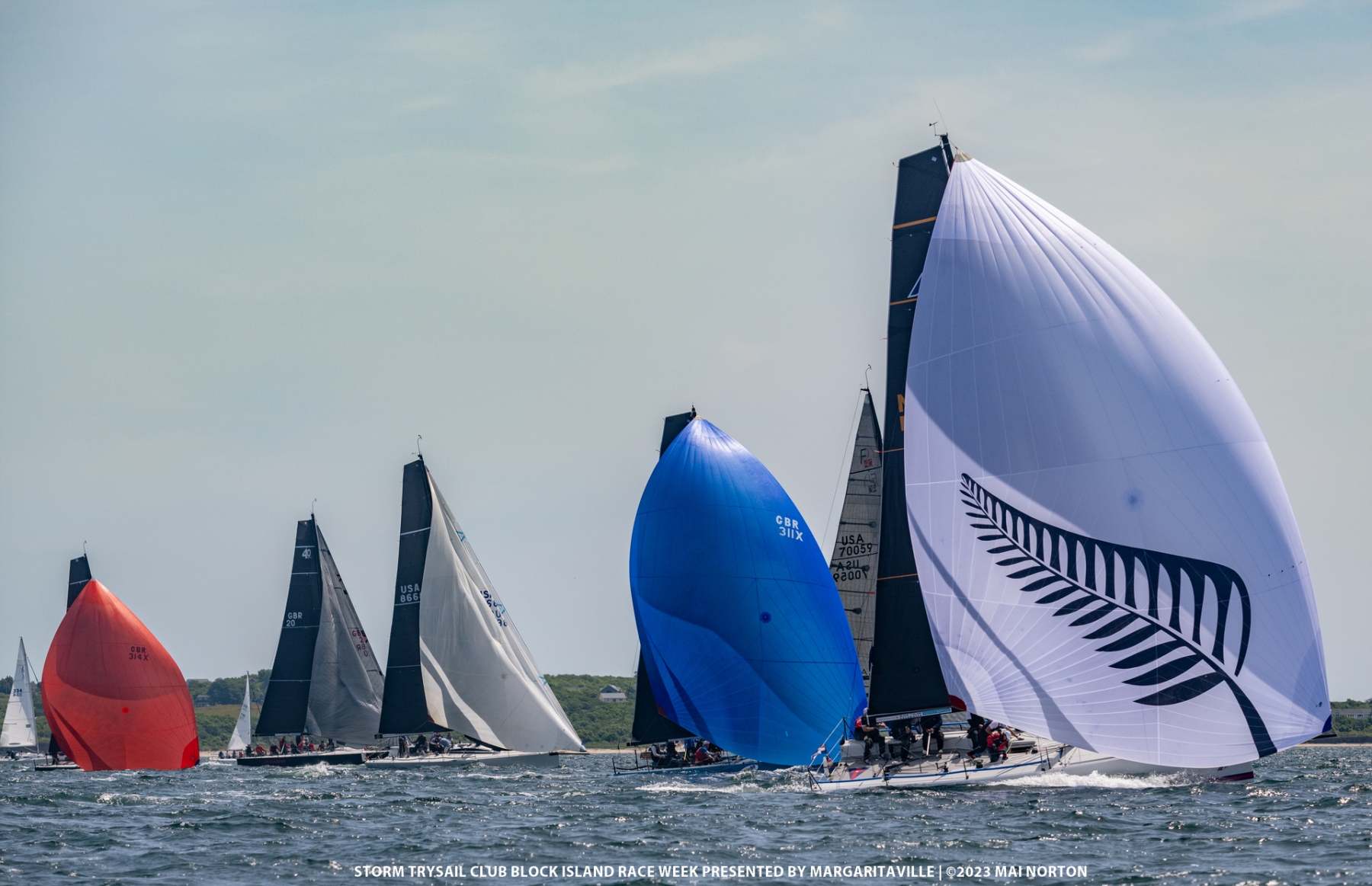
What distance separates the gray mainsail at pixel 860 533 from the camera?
128 ft

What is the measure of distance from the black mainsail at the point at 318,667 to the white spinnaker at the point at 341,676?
3 centimetres

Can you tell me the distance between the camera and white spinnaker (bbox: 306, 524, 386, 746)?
58062mm

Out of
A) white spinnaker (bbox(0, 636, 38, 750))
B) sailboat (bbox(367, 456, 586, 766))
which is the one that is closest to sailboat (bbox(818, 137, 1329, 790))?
sailboat (bbox(367, 456, 586, 766))

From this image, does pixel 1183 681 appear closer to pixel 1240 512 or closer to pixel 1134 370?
pixel 1240 512

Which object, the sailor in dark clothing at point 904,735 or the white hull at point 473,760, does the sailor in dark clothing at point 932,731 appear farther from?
the white hull at point 473,760

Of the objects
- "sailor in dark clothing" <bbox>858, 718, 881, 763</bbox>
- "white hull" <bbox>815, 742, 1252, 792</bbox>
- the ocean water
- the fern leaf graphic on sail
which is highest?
the fern leaf graphic on sail

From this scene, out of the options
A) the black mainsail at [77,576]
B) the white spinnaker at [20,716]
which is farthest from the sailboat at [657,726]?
the white spinnaker at [20,716]

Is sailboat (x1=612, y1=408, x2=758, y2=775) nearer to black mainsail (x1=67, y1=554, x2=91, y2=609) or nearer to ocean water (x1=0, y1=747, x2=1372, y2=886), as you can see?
ocean water (x1=0, y1=747, x2=1372, y2=886)

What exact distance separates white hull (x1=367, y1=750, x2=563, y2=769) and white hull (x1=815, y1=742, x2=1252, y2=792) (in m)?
24.9

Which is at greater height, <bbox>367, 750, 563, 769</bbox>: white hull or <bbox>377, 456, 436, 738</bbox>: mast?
<bbox>377, 456, 436, 738</bbox>: mast

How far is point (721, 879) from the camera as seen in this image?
16891 millimetres

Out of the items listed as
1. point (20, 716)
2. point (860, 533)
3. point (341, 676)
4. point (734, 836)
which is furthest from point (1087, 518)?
point (20, 716)

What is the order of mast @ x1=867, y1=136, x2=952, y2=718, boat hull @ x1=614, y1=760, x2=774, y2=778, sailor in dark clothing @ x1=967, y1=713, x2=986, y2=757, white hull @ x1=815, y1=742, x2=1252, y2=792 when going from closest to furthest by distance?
1. white hull @ x1=815, y1=742, x2=1252, y2=792
2. sailor in dark clothing @ x1=967, y1=713, x2=986, y2=757
3. mast @ x1=867, y1=136, x2=952, y2=718
4. boat hull @ x1=614, y1=760, x2=774, y2=778

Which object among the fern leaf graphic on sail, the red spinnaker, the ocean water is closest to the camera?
the ocean water
